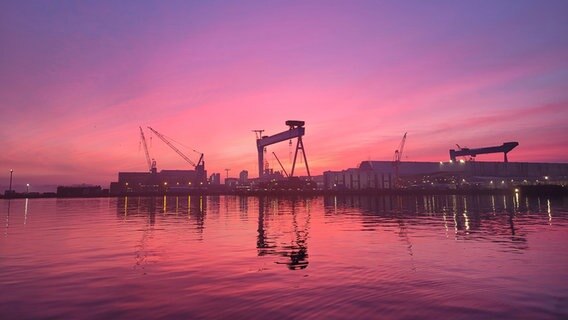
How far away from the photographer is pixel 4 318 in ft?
27.9

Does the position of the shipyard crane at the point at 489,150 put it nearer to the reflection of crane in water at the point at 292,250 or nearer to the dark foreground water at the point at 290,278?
the dark foreground water at the point at 290,278

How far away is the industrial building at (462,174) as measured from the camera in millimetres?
176000

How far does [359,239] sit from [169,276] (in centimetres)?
1233

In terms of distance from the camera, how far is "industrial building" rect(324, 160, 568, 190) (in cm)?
17600

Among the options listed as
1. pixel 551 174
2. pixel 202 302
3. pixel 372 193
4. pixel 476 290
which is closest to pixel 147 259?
pixel 202 302

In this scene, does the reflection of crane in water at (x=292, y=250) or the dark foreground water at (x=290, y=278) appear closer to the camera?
the dark foreground water at (x=290, y=278)

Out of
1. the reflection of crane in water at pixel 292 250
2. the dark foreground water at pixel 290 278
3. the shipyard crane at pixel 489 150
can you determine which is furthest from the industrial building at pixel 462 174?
the dark foreground water at pixel 290 278

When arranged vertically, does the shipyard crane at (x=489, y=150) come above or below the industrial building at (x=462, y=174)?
→ above

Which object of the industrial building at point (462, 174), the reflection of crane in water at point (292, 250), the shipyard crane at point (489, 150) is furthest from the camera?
the industrial building at point (462, 174)

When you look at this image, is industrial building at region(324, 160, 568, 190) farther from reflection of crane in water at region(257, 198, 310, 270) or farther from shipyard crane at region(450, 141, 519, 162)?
reflection of crane in water at region(257, 198, 310, 270)

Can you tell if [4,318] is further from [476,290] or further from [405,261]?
[405,261]

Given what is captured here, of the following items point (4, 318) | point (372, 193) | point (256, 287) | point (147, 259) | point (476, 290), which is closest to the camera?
point (4, 318)

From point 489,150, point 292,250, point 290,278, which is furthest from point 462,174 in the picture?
point 290,278

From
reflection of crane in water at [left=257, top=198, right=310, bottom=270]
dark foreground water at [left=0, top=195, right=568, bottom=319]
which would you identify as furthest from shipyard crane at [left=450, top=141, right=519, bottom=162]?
reflection of crane in water at [left=257, top=198, right=310, bottom=270]
